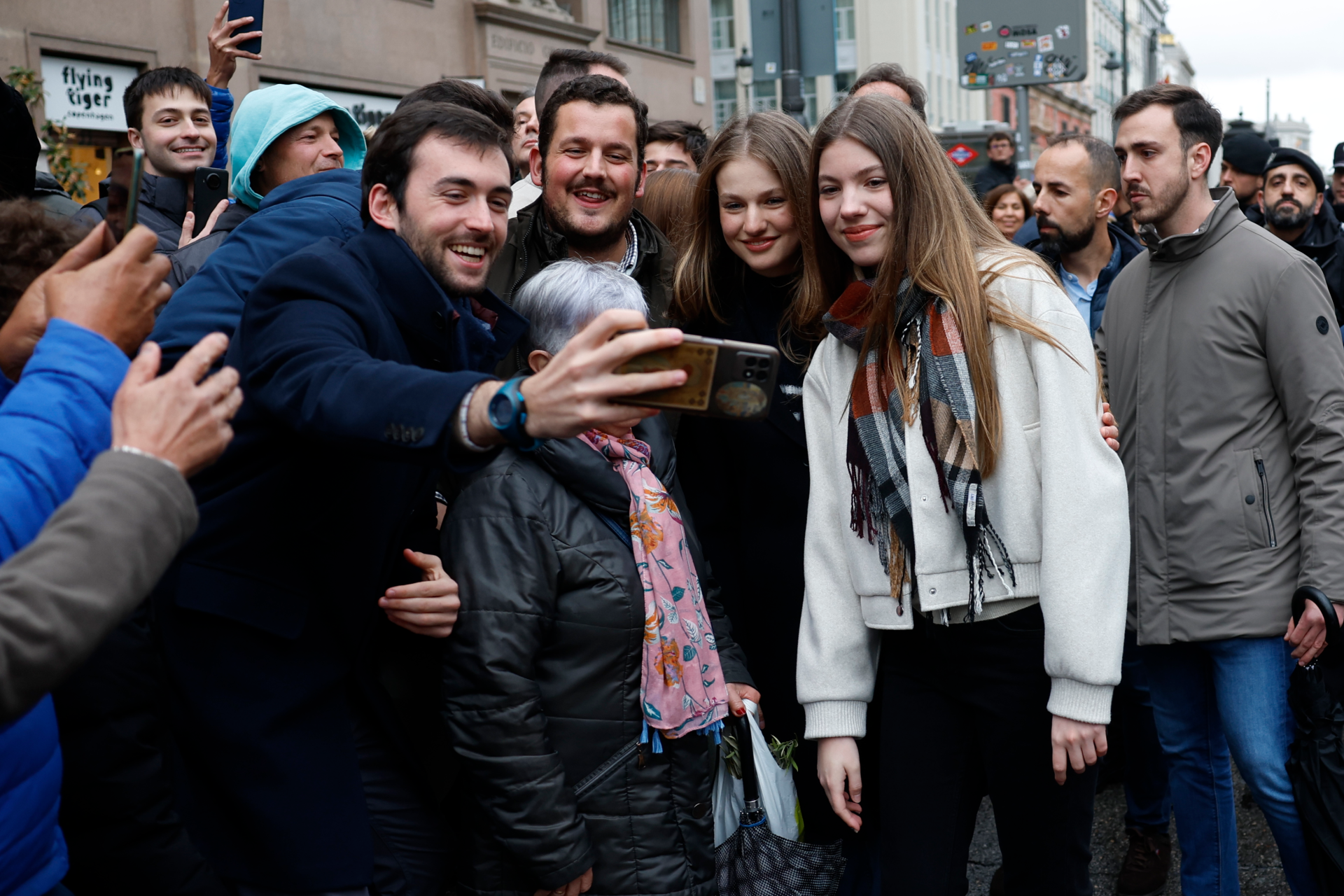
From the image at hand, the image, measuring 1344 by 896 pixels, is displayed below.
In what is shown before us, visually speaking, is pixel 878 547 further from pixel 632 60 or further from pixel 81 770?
pixel 632 60

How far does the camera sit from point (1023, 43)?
15914 mm

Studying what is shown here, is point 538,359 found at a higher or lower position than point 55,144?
lower

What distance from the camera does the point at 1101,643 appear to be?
2.53m

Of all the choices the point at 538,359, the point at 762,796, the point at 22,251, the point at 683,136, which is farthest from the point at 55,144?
the point at 762,796

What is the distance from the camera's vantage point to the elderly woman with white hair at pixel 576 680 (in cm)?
250

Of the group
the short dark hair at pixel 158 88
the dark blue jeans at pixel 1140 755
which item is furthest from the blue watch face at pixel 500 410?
the short dark hair at pixel 158 88

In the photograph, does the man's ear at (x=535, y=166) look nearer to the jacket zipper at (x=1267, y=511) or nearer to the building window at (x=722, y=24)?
the jacket zipper at (x=1267, y=511)

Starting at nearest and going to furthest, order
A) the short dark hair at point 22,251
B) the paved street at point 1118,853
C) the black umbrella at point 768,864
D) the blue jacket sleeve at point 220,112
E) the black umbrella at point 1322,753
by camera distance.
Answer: the short dark hair at point 22,251 → the black umbrella at point 768,864 → the black umbrella at point 1322,753 → the paved street at point 1118,853 → the blue jacket sleeve at point 220,112

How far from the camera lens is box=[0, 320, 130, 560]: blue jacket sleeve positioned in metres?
1.59

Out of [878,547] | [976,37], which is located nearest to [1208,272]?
[878,547]

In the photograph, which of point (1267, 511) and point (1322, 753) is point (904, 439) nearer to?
point (1267, 511)

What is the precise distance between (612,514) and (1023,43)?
49.5 feet

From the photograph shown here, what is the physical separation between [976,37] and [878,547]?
15021 mm

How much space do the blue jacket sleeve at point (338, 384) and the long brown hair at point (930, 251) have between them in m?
1.29
